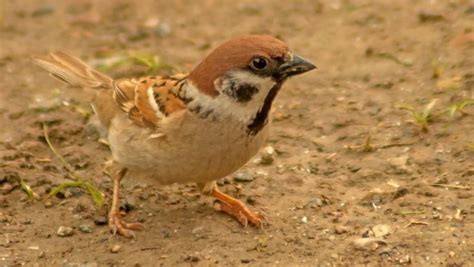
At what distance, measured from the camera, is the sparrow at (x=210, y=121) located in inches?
185

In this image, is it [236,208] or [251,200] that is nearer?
[236,208]

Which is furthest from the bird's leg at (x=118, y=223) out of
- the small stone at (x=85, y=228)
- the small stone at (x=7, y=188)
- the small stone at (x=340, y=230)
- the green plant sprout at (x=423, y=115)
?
the green plant sprout at (x=423, y=115)

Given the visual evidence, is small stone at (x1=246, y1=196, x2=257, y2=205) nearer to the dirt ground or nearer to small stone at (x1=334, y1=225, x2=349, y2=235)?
the dirt ground

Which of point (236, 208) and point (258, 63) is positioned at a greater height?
point (258, 63)

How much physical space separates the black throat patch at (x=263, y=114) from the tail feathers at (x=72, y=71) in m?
1.52

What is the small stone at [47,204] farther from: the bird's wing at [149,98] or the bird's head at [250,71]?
the bird's head at [250,71]

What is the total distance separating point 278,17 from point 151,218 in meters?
3.38

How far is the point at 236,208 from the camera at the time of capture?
521 centimetres

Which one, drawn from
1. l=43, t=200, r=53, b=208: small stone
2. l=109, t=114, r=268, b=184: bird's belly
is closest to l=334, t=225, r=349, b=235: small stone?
l=109, t=114, r=268, b=184: bird's belly

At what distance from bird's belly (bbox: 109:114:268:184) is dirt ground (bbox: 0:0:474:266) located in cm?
36

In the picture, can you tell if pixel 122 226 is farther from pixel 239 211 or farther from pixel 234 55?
pixel 234 55

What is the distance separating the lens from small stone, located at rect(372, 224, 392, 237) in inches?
191

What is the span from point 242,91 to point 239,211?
796 mm

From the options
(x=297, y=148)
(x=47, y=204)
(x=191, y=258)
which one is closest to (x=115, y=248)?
(x=191, y=258)
